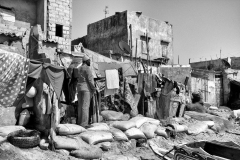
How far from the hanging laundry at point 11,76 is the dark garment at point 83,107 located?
1.71 metres

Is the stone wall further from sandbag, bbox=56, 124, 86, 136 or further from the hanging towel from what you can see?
sandbag, bbox=56, 124, 86, 136

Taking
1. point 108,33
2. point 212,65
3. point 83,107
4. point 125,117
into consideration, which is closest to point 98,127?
point 83,107

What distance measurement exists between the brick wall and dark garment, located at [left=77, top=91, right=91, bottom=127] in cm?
562

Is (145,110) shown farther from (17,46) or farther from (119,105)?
(17,46)

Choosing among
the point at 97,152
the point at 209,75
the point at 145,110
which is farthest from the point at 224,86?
the point at 97,152

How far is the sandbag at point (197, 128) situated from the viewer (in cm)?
923

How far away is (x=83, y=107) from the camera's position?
691cm

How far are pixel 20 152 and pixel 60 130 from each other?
118 centimetres

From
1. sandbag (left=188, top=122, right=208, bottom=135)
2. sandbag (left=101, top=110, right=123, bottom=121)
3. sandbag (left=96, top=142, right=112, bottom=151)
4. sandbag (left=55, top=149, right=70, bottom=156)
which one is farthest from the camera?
sandbag (left=188, top=122, right=208, bottom=135)

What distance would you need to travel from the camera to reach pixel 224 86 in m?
20.3

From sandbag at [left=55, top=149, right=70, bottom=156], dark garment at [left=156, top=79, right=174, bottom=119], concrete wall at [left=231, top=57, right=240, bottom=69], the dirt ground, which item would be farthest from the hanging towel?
concrete wall at [left=231, top=57, right=240, bottom=69]

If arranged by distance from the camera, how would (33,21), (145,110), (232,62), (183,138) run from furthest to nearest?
(232,62) → (33,21) → (145,110) → (183,138)

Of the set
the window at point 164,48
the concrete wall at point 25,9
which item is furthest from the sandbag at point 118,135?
the window at point 164,48

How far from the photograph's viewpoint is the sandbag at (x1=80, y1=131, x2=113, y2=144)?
5.93 m
